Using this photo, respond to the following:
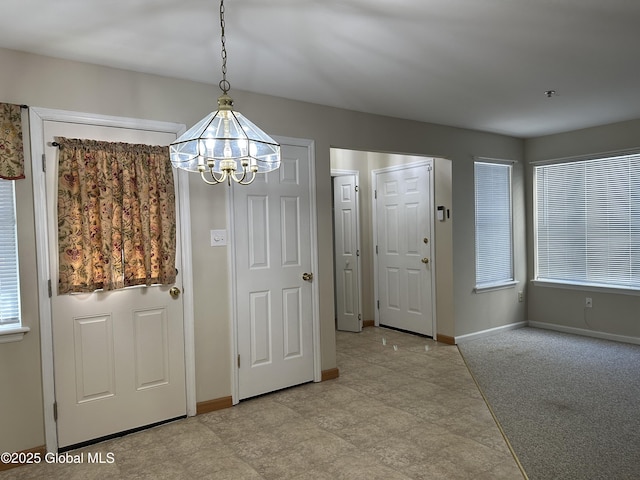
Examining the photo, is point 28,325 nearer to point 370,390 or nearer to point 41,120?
point 41,120

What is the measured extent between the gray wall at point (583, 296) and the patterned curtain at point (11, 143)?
18.7 feet

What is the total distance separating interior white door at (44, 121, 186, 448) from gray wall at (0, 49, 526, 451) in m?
0.12

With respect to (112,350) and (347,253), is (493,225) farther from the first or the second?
(112,350)

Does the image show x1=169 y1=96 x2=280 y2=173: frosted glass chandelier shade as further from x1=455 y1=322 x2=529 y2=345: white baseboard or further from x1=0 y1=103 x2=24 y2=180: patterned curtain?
x1=455 y1=322 x2=529 y2=345: white baseboard

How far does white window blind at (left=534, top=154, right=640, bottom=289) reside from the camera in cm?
527

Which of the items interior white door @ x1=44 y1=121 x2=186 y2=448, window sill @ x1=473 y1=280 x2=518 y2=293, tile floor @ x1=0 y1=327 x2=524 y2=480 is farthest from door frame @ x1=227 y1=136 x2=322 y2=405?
window sill @ x1=473 y1=280 x2=518 y2=293

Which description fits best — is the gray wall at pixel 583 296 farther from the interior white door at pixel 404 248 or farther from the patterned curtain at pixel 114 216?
the patterned curtain at pixel 114 216

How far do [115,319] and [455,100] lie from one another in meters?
3.33

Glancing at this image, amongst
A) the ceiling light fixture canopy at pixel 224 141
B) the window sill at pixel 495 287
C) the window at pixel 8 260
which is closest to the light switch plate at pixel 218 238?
the window at pixel 8 260

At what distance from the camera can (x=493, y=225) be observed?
19.3 ft

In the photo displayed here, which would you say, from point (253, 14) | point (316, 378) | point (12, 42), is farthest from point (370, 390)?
point (12, 42)

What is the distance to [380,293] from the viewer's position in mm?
6355

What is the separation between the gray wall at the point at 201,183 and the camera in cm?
284

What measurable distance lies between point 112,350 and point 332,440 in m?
1.60
